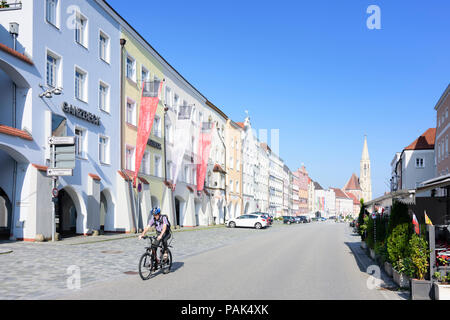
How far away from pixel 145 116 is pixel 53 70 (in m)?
8.84

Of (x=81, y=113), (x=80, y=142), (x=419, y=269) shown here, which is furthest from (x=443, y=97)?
(x=419, y=269)

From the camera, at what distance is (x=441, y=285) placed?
7.87 meters

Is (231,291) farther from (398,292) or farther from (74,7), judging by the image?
(74,7)

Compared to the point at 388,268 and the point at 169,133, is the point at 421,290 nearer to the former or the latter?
the point at 388,268

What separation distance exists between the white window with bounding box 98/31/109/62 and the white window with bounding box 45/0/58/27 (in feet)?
16.8

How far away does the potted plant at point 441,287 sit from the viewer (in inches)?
307

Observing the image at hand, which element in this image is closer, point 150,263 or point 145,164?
point 150,263

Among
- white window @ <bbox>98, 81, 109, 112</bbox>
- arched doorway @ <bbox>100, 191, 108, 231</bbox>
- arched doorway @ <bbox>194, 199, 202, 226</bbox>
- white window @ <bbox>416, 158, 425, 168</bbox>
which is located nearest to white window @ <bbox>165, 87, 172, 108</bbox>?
white window @ <bbox>98, 81, 109, 112</bbox>

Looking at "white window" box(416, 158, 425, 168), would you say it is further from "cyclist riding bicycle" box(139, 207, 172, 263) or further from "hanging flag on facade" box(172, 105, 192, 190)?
"cyclist riding bicycle" box(139, 207, 172, 263)

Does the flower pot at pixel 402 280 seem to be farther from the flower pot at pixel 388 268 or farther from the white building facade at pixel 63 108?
the white building facade at pixel 63 108

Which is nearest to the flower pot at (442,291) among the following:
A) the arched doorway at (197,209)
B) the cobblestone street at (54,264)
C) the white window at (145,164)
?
the cobblestone street at (54,264)

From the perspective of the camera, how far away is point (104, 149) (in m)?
28.1

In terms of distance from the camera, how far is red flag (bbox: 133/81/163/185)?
3038cm
